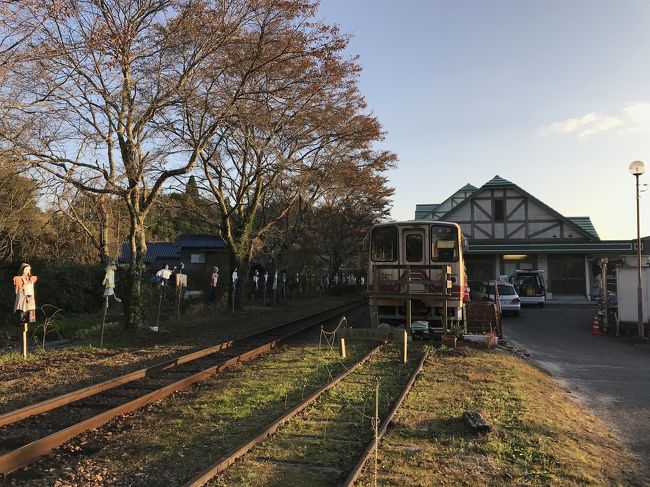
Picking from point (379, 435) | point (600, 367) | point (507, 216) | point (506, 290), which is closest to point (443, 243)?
point (600, 367)

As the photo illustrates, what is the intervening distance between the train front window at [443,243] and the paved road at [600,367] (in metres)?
3.19

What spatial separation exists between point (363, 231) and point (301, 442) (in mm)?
34534

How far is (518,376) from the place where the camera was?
9328mm

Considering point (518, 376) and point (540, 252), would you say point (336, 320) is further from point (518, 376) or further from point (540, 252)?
point (540, 252)

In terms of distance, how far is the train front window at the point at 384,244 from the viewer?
14347 millimetres

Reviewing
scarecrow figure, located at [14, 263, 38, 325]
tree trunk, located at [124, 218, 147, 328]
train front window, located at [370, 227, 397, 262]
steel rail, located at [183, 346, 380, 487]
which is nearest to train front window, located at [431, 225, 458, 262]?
train front window, located at [370, 227, 397, 262]

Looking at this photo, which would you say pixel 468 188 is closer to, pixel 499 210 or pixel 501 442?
pixel 499 210

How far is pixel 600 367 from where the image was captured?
1088 cm

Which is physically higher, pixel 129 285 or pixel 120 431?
pixel 129 285

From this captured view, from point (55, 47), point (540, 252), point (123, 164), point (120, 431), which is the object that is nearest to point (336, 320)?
point (123, 164)

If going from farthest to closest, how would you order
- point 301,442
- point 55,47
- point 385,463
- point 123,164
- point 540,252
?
point 540,252 < point 123,164 < point 55,47 < point 301,442 < point 385,463

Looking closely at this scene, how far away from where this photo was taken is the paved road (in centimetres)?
706

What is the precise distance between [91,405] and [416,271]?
344 inches

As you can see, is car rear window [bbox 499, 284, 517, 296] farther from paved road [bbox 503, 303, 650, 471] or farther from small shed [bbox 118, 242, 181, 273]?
A: small shed [bbox 118, 242, 181, 273]
